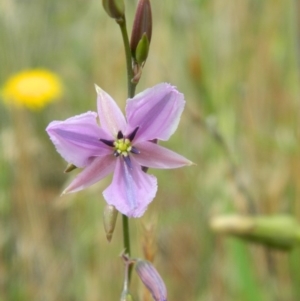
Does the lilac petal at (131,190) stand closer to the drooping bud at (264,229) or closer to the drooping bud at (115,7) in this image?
the drooping bud at (115,7)

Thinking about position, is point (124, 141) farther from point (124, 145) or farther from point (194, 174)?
point (194, 174)

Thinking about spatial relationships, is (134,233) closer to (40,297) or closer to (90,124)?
(40,297)

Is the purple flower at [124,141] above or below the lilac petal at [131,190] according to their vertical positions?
above

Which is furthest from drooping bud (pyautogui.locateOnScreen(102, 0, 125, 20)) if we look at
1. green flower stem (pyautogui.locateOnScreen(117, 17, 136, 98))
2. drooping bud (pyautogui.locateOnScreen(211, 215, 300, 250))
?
drooping bud (pyautogui.locateOnScreen(211, 215, 300, 250))

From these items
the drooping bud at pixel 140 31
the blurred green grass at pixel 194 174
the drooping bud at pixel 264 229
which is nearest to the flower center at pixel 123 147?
the drooping bud at pixel 140 31

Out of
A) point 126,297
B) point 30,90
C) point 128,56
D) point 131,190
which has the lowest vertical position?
point 126,297

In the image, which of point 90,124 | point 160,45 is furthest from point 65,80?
point 90,124

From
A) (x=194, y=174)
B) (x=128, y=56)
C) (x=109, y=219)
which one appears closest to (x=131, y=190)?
(x=109, y=219)
